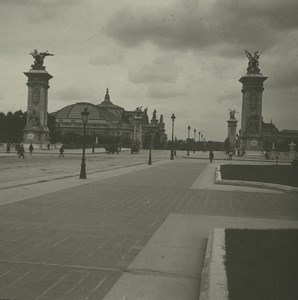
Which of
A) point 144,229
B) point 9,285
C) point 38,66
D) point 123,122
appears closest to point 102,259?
point 9,285

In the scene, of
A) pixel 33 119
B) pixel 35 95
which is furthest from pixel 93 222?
pixel 35 95

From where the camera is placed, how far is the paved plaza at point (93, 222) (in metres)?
6.11

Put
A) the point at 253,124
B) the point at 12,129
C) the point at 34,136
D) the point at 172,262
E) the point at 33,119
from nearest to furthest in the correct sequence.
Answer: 1. the point at 172,262
2. the point at 253,124
3. the point at 34,136
4. the point at 33,119
5. the point at 12,129

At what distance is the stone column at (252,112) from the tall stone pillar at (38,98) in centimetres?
3203

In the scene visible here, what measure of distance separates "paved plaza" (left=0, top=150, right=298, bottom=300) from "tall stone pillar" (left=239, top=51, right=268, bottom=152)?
58749 mm

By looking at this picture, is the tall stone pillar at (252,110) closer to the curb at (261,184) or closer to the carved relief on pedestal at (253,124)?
the carved relief on pedestal at (253,124)

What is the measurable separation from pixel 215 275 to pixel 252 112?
242 ft

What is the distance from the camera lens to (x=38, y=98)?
8181 cm

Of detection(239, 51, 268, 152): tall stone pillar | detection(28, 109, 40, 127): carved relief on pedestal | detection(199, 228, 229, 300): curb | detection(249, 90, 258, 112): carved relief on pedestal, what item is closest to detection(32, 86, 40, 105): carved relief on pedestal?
detection(28, 109, 40, 127): carved relief on pedestal

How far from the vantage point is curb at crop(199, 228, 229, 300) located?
16.4 feet

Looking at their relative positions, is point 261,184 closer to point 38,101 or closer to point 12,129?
point 38,101

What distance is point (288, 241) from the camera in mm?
7637

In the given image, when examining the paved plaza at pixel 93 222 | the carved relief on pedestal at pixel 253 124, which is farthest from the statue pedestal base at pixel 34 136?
the paved plaza at pixel 93 222

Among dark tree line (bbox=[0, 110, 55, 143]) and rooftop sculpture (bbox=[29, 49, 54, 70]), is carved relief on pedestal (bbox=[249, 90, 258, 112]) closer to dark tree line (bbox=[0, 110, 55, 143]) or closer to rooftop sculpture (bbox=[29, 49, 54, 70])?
rooftop sculpture (bbox=[29, 49, 54, 70])
